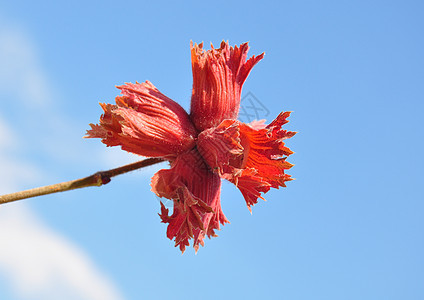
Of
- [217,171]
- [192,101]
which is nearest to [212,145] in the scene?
Answer: [217,171]

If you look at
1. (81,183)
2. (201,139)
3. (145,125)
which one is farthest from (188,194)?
(81,183)

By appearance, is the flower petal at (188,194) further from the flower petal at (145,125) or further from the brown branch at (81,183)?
the brown branch at (81,183)

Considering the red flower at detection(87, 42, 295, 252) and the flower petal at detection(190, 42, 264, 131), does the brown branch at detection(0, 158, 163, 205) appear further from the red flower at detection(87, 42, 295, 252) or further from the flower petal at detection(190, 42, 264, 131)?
the flower petal at detection(190, 42, 264, 131)

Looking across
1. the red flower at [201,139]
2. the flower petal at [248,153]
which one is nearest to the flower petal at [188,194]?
the red flower at [201,139]

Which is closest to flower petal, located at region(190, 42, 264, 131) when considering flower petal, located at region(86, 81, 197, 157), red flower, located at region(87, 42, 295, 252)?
red flower, located at region(87, 42, 295, 252)

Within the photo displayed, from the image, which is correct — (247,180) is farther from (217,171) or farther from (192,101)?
(192,101)
